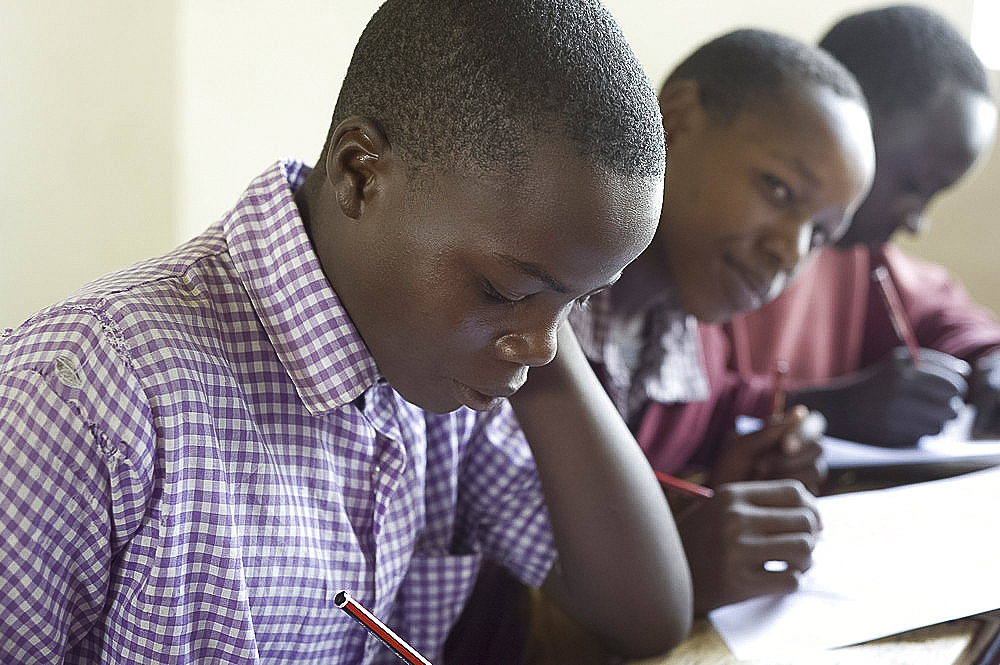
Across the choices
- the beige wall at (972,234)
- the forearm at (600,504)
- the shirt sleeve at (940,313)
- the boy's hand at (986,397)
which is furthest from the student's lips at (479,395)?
the beige wall at (972,234)

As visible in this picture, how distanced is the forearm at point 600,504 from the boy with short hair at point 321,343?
0.40 feet

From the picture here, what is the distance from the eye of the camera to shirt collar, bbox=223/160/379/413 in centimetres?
62

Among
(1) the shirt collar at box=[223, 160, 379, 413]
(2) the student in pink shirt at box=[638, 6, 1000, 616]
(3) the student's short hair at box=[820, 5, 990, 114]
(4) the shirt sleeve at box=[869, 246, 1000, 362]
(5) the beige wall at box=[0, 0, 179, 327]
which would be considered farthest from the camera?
(4) the shirt sleeve at box=[869, 246, 1000, 362]

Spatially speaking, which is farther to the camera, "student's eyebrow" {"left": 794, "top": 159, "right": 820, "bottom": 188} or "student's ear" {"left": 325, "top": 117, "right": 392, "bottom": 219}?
"student's eyebrow" {"left": 794, "top": 159, "right": 820, "bottom": 188}

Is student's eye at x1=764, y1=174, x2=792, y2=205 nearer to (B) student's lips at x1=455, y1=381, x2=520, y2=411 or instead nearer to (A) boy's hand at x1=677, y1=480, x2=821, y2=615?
(A) boy's hand at x1=677, y1=480, x2=821, y2=615

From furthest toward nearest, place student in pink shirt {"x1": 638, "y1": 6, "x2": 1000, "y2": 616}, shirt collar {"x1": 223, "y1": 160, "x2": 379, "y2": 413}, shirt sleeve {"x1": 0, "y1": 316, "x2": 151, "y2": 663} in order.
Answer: student in pink shirt {"x1": 638, "y1": 6, "x2": 1000, "y2": 616}
shirt collar {"x1": 223, "y1": 160, "x2": 379, "y2": 413}
shirt sleeve {"x1": 0, "y1": 316, "x2": 151, "y2": 663}

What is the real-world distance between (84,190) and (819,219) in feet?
2.32

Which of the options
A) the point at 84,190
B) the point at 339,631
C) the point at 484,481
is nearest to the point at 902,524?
the point at 484,481

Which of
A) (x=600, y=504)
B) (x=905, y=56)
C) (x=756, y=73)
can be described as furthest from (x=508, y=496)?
(x=905, y=56)

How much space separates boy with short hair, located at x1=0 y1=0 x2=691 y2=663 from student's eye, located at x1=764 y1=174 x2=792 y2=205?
0.48m

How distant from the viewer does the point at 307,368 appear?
0.63 metres

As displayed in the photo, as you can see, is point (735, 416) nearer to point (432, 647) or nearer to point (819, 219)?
point (819, 219)

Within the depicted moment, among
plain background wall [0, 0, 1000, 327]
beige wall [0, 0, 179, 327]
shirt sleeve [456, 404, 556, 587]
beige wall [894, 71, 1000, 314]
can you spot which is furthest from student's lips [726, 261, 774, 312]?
beige wall [894, 71, 1000, 314]

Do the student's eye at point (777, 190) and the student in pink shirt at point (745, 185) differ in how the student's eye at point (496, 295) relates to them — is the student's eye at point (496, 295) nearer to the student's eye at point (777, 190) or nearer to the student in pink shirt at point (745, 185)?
the student in pink shirt at point (745, 185)
